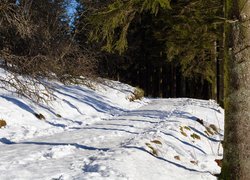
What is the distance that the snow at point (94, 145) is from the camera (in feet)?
20.8

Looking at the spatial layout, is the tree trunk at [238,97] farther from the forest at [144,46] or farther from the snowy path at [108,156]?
the snowy path at [108,156]

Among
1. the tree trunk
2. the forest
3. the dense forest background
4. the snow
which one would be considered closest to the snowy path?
the snow

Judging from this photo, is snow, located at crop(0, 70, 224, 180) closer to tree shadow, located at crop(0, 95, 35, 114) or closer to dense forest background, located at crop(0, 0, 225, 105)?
tree shadow, located at crop(0, 95, 35, 114)

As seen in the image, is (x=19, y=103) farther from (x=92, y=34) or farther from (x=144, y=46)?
(x=144, y=46)

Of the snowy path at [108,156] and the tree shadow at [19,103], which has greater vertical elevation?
the tree shadow at [19,103]

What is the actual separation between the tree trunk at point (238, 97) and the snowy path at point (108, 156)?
4.08 ft

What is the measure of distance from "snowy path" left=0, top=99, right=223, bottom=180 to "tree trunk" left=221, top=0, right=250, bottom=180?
4.08 feet

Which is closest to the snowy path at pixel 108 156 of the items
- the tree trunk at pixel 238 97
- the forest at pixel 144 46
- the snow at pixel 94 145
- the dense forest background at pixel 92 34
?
the snow at pixel 94 145

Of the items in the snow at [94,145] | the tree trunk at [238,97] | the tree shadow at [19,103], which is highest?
the tree trunk at [238,97]

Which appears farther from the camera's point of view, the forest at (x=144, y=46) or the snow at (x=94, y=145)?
the snow at (x=94, y=145)

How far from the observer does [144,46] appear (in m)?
40.2

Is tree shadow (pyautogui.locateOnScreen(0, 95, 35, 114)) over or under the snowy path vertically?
over

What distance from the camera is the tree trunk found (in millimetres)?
5512

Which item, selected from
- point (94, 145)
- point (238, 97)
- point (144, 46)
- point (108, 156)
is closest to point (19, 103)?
point (94, 145)
